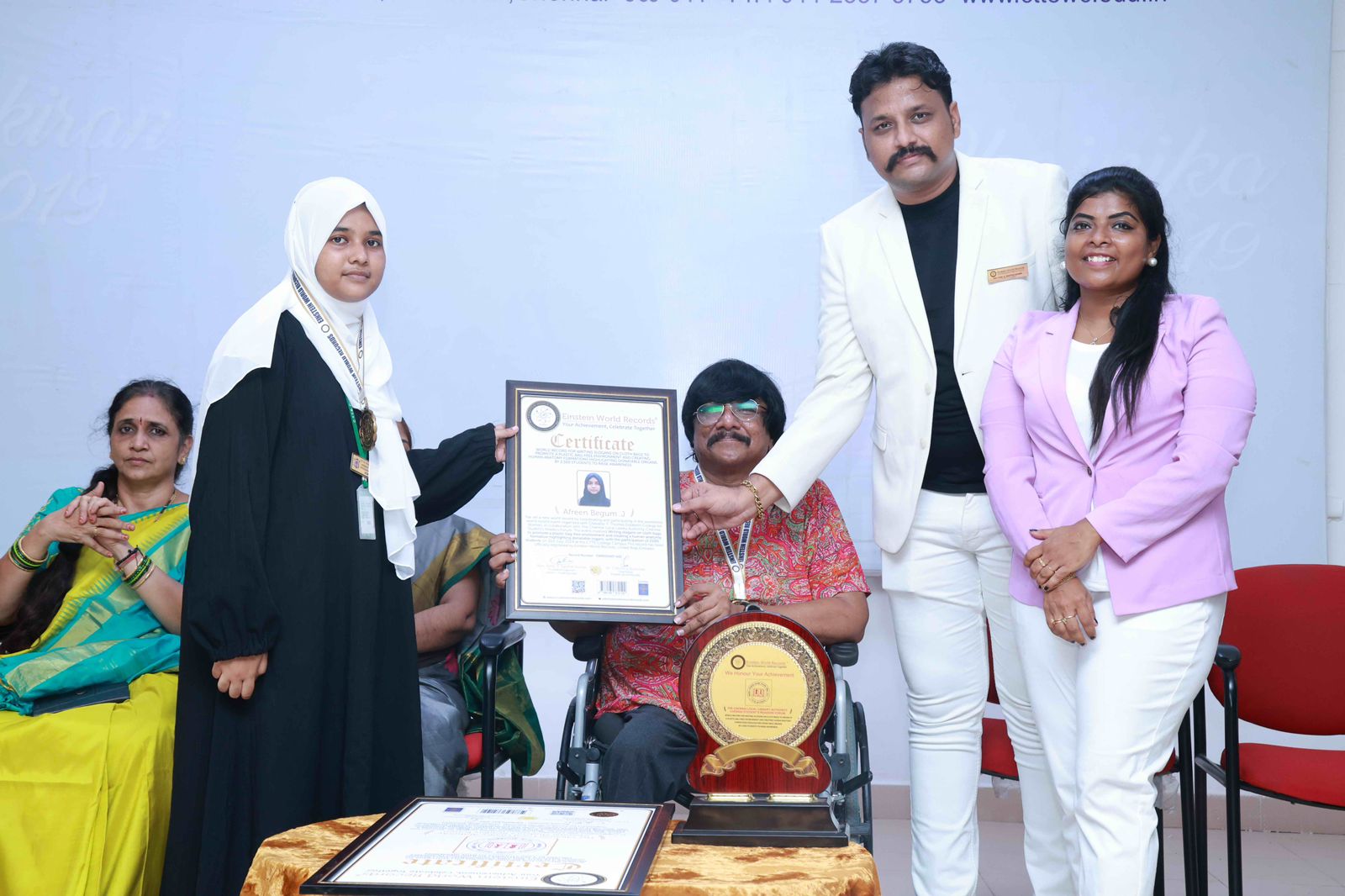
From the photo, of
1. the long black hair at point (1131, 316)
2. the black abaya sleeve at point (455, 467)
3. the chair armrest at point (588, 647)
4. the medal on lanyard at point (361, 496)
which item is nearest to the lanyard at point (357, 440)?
the medal on lanyard at point (361, 496)

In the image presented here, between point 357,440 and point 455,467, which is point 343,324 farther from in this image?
point 455,467

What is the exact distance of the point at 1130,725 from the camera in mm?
2029

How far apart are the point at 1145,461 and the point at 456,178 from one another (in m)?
2.67

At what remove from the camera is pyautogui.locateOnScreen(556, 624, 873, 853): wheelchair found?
7.85 feet

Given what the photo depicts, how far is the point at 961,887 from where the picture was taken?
246 centimetres

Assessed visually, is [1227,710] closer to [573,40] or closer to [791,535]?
[791,535]

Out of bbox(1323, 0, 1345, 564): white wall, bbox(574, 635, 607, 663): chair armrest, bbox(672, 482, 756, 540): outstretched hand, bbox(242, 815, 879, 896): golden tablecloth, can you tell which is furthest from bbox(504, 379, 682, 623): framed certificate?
bbox(1323, 0, 1345, 564): white wall

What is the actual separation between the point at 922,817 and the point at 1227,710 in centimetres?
79

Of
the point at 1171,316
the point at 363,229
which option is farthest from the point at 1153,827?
the point at 363,229

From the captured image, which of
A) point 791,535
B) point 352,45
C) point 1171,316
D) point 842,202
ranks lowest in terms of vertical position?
point 791,535

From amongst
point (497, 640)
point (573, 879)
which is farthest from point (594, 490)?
point (573, 879)

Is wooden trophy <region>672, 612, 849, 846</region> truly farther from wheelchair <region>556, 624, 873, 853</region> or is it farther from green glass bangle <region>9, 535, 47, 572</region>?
green glass bangle <region>9, 535, 47, 572</region>

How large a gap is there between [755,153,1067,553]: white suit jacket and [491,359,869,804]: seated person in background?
0.21 m

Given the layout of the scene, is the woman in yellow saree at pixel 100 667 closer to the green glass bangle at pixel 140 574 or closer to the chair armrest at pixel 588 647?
the green glass bangle at pixel 140 574
